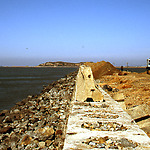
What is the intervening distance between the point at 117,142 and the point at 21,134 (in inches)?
166

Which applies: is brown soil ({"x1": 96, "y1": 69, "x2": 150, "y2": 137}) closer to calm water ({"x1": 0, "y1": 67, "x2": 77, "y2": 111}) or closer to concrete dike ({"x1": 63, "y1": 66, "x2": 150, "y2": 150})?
concrete dike ({"x1": 63, "y1": 66, "x2": 150, "y2": 150})

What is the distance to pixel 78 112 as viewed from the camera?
3.35 metres

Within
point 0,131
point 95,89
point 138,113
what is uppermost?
point 95,89

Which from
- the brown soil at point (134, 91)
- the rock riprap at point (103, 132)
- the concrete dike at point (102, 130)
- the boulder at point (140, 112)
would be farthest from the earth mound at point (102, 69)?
the rock riprap at point (103, 132)

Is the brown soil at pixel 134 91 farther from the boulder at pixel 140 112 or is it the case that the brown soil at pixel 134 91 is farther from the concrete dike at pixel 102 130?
the concrete dike at pixel 102 130

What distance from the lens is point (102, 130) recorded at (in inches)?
100

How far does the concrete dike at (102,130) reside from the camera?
2.12 metres

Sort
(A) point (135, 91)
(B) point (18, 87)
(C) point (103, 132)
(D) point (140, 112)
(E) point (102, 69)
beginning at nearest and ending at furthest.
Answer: (C) point (103, 132)
(D) point (140, 112)
(A) point (135, 91)
(E) point (102, 69)
(B) point (18, 87)

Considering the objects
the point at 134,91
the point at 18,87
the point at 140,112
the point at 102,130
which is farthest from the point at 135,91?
the point at 18,87

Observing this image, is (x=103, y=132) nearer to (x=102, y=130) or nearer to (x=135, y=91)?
(x=102, y=130)

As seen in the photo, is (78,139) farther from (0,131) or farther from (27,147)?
(0,131)

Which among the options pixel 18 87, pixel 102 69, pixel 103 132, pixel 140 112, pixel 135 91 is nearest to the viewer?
pixel 103 132

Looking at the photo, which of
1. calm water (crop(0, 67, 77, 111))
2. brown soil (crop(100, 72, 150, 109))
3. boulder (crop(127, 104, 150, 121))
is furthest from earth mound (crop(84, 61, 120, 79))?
boulder (crop(127, 104, 150, 121))

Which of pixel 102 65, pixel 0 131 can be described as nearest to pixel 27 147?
pixel 0 131
